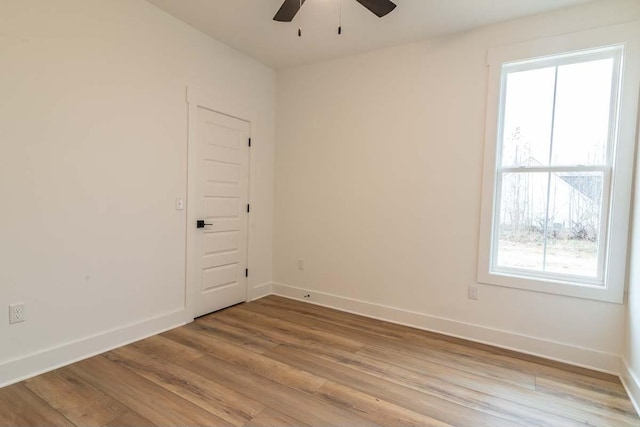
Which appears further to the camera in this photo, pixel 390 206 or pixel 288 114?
pixel 288 114

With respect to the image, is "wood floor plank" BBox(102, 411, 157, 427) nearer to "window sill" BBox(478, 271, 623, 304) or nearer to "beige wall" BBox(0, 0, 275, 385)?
"beige wall" BBox(0, 0, 275, 385)

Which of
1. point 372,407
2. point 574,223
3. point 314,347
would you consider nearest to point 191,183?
point 314,347

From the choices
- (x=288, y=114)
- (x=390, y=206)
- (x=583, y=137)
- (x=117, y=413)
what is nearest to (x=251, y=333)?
(x=117, y=413)

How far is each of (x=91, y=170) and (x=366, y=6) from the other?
2.37 m

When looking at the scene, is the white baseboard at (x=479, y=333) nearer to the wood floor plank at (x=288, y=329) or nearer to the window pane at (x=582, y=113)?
the wood floor plank at (x=288, y=329)

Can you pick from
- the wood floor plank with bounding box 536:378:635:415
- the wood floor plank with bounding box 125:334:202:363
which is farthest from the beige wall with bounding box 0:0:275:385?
the wood floor plank with bounding box 536:378:635:415

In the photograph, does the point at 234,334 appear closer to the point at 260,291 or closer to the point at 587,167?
the point at 260,291

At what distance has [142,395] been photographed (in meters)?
2.01

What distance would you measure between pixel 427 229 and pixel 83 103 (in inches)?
122

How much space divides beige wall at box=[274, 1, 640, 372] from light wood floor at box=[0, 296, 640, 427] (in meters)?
0.36

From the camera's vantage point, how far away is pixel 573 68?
104 inches

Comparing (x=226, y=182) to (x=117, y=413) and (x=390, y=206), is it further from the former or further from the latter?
(x=117, y=413)

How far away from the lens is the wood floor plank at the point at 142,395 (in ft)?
5.95

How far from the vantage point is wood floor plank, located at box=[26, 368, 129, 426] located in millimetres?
1805
